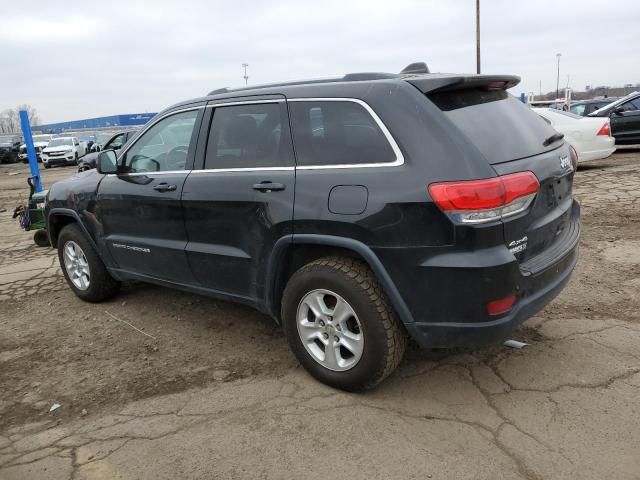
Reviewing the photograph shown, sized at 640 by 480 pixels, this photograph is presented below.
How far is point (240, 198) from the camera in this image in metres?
3.39

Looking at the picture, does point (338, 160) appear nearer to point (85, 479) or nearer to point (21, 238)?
point (85, 479)

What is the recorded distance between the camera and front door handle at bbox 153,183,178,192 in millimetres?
3849

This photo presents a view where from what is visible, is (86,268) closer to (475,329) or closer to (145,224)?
(145,224)

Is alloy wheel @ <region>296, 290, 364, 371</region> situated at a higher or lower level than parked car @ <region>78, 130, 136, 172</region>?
lower

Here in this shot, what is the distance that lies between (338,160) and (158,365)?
196 cm

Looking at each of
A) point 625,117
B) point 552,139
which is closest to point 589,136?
point 625,117

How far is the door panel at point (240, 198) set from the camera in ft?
10.7

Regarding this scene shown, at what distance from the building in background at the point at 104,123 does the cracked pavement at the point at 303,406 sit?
4974 cm

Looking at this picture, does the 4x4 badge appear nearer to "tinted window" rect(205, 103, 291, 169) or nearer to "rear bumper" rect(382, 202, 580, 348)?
"rear bumper" rect(382, 202, 580, 348)

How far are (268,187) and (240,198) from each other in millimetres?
255

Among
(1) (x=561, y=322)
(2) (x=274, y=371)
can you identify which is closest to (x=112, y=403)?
(2) (x=274, y=371)

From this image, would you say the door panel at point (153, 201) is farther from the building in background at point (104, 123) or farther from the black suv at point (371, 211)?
the building in background at point (104, 123)

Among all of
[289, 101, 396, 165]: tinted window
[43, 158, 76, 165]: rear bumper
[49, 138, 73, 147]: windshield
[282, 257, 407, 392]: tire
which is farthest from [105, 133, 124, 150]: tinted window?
[282, 257, 407, 392]: tire

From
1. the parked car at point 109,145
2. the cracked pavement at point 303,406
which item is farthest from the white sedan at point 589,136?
the parked car at point 109,145
